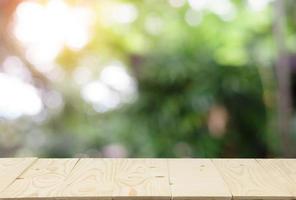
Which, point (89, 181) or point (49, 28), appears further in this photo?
point (49, 28)

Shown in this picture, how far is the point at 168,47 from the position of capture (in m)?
3.34

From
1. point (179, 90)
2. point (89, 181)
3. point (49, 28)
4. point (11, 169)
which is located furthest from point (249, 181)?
point (49, 28)

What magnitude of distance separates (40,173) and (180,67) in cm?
230

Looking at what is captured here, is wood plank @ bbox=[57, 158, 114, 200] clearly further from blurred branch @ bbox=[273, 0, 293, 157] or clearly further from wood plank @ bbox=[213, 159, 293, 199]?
blurred branch @ bbox=[273, 0, 293, 157]

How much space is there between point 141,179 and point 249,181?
214 mm

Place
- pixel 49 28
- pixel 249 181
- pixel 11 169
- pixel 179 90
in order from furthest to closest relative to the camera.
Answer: pixel 49 28
pixel 179 90
pixel 11 169
pixel 249 181

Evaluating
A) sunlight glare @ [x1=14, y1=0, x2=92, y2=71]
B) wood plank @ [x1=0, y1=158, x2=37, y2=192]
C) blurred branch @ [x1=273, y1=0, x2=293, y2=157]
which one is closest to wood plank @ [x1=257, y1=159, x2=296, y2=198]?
wood plank @ [x1=0, y1=158, x2=37, y2=192]

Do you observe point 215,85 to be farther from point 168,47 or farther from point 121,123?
point 121,123

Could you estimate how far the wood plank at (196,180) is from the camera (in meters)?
0.80

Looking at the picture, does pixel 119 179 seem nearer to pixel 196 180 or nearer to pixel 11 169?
pixel 196 180

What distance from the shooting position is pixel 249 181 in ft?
2.96

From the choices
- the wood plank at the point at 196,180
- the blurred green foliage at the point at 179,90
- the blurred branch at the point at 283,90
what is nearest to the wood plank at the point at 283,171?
the wood plank at the point at 196,180

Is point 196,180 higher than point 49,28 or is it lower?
lower

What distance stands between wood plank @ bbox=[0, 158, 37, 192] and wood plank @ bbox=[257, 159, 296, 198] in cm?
54
